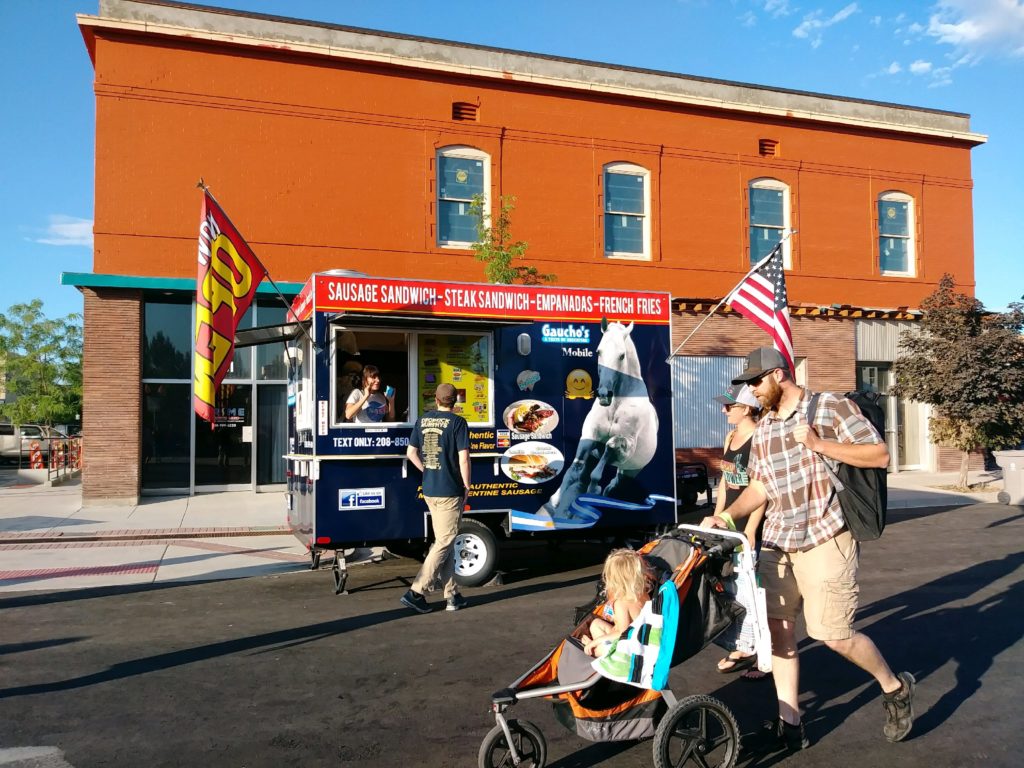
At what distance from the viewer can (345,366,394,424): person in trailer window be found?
8.42 m

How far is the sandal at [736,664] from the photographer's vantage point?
5496mm

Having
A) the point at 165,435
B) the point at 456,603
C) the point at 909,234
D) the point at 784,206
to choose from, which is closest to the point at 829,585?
the point at 456,603

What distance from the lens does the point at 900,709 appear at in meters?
Result: 4.22

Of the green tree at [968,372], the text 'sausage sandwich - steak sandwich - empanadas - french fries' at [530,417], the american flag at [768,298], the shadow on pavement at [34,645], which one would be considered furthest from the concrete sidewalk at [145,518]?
the green tree at [968,372]

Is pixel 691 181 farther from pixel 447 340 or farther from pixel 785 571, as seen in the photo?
pixel 785 571

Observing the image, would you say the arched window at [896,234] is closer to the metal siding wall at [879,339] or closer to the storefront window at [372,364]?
the metal siding wall at [879,339]

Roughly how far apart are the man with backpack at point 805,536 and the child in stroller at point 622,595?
0.83 metres

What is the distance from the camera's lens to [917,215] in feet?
71.8

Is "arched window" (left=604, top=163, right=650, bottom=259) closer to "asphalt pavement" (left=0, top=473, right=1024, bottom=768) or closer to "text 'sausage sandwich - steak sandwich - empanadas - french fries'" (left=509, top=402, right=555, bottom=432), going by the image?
"text 'sausage sandwich - steak sandwich - empanadas - french fries'" (left=509, top=402, right=555, bottom=432)

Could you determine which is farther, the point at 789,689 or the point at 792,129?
the point at 792,129

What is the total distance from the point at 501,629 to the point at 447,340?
349cm

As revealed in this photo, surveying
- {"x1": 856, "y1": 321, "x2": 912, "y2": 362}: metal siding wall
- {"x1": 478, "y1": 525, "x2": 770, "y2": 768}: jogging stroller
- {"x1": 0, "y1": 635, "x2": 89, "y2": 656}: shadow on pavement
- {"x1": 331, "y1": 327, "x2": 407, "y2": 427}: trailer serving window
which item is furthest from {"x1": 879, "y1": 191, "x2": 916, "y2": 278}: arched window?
{"x1": 0, "y1": 635, "x2": 89, "y2": 656}: shadow on pavement

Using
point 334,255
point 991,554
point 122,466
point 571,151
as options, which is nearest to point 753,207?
point 571,151

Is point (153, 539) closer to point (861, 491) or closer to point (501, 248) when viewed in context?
point (501, 248)
